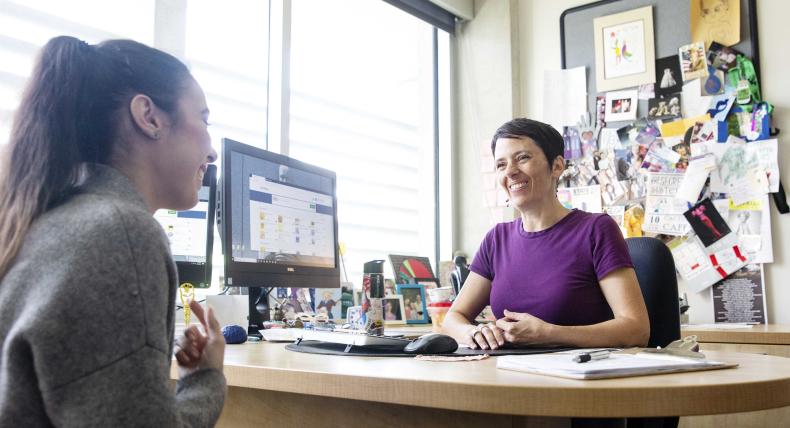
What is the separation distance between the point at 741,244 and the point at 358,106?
1647 mm

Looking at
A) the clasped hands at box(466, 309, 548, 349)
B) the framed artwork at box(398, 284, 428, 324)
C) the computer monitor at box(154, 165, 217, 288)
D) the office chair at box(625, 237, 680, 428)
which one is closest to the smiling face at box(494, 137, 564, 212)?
the office chair at box(625, 237, 680, 428)

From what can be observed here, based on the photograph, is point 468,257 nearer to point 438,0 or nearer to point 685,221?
point 685,221

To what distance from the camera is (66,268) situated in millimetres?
652

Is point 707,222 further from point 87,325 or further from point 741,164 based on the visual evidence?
point 87,325

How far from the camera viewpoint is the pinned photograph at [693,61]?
288 cm

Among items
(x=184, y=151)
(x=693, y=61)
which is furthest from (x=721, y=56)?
(x=184, y=151)

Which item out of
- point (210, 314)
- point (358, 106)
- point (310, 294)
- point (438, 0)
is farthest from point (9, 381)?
point (438, 0)

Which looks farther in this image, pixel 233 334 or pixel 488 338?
pixel 233 334

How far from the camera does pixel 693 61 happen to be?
2908mm

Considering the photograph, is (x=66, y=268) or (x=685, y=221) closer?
(x=66, y=268)

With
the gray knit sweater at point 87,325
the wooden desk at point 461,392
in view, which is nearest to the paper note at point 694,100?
the wooden desk at point 461,392

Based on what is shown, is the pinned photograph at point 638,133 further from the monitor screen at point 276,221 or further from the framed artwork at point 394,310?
the monitor screen at point 276,221

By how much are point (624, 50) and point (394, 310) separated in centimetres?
156

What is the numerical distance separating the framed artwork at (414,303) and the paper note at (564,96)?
1.08m
